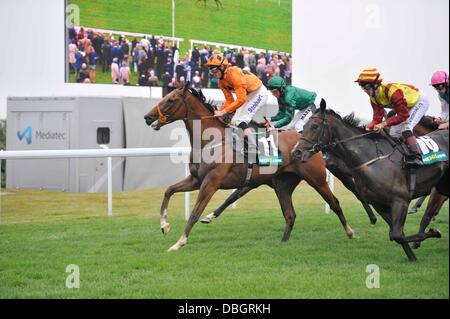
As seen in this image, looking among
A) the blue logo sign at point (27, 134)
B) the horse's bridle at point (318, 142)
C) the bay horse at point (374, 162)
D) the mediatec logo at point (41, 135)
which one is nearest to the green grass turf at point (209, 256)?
the bay horse at point (374, 162)

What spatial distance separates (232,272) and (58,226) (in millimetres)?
3020

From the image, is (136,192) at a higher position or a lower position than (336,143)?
lower

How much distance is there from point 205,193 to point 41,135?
570 cm

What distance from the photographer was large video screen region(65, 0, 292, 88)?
33.0 feet

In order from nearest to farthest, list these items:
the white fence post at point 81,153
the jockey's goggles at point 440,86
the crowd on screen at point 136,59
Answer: the jockey's goggles at point 440,86 → the white fence post at point 81,153 → the crowd on screen at point 136,59

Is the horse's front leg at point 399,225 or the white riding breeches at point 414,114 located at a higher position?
the white riding breeches at point 414,114

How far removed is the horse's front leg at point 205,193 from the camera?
18.6 feet

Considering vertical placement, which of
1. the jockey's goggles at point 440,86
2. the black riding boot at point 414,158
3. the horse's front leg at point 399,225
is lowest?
the horse's front leg at point 399,225

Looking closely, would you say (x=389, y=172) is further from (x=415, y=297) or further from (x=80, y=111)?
(x=80, y=111)

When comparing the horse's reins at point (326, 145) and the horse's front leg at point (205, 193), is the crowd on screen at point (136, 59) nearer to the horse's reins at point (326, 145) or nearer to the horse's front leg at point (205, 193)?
the horse's front leg at point (205, 193)

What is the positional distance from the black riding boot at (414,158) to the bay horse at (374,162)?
0.07 meters
